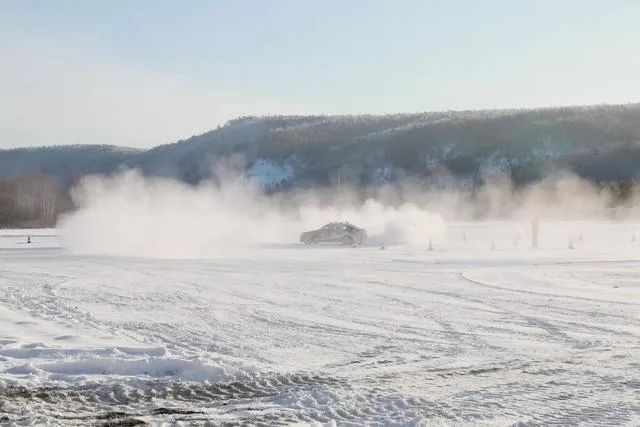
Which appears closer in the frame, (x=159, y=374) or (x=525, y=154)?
(x=159, y=374)

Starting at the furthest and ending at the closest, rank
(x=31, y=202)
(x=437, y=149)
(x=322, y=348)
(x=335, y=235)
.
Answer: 1. (x=437, y=149)
2. (x=31, y=202)
3. (x=335, y=235)
4. (x=322, y=348)

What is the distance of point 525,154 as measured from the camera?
142m

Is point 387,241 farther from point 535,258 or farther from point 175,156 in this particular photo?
point 175,156

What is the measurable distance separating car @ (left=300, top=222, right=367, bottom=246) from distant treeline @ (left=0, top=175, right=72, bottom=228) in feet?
140

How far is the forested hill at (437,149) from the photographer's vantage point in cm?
13599

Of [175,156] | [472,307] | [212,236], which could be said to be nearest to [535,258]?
[472,307]

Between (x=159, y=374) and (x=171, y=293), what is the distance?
8.17 meters

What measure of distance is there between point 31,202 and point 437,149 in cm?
8749

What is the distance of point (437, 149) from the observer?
153m

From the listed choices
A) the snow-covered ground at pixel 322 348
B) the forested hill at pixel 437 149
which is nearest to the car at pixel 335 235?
the snow-covered ground at pixel 322 348

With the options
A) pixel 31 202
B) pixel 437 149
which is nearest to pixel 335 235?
pixel 31 202

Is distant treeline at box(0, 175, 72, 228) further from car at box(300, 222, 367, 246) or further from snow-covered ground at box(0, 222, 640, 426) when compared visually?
snow-covered ground at box(0, 222, 640, 426)

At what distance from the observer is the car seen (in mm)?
39344

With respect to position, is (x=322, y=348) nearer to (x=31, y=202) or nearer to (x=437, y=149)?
(x=31, y=202)
